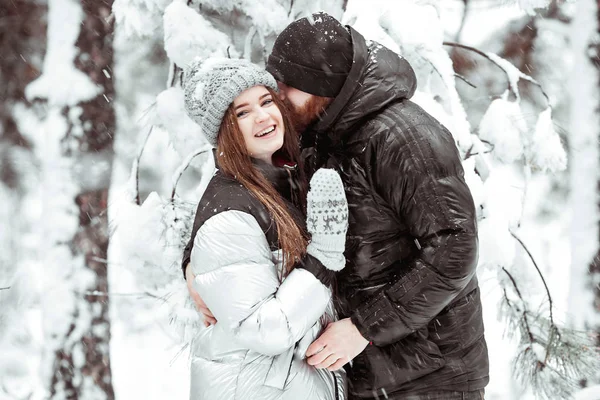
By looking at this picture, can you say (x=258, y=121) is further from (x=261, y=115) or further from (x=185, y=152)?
(x=185, y=152)

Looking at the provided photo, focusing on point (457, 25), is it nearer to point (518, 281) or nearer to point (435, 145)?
point (518, 281)

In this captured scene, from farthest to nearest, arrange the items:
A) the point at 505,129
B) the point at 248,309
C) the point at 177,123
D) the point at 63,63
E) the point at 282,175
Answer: the point at 63,63
the point at 177,123
the point at 505,129
the point at 282,175
the point at 248,309

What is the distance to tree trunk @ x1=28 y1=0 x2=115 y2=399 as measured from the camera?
13.1ft

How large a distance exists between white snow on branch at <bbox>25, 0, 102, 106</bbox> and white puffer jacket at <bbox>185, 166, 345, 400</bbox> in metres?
2.32

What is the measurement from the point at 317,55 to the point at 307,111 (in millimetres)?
228

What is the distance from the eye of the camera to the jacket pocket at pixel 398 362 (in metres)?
2.12

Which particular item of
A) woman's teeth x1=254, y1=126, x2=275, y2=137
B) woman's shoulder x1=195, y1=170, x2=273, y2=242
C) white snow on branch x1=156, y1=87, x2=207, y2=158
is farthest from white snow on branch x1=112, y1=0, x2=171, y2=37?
woman's shoulder x1=195, y1=170, x2=273, y2=242

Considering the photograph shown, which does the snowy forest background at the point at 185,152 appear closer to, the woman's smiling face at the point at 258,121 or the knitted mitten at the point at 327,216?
the woman's smiling face at the point at 258,121

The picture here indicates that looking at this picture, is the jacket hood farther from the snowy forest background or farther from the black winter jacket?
the snowy forest background

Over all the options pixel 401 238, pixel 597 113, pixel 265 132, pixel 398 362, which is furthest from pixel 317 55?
pixel 597 113

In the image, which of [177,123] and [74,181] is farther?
[74,181]

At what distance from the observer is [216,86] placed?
2.10 m

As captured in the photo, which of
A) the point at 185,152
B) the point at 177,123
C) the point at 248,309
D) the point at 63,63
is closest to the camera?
the point at 248,309

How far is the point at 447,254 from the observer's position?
1.95 metres
